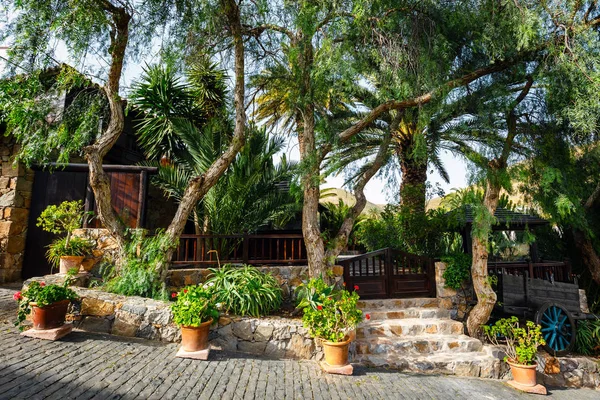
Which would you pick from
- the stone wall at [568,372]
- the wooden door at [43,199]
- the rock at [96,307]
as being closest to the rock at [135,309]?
the rock at [96,307]

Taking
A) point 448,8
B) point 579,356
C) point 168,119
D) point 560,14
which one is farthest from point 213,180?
point 579,356

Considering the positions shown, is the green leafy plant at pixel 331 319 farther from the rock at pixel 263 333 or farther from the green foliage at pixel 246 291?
the green foliage at pixel 246 291

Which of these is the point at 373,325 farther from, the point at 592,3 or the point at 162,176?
the point at 592,3

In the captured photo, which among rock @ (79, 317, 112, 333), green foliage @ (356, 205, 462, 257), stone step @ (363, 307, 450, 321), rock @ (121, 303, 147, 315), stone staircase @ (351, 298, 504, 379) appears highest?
green foliage @ (356, 205, 462, 257)

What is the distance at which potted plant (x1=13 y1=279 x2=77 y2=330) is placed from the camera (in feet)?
13.6

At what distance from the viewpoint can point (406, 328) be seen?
→ 586cm

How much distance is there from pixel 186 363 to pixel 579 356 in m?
7.31

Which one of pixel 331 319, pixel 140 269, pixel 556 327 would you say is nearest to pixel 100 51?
pixel 140 269

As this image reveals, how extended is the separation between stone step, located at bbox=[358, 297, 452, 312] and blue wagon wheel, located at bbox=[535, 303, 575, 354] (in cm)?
172

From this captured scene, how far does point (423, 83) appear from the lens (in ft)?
18.8

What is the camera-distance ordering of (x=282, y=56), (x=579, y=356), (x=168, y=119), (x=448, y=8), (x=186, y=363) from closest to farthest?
(x=186, y=363)
(x=448, y=8)
(x=579, y=356)
(x=282, y=56)
(x=168, y=119)

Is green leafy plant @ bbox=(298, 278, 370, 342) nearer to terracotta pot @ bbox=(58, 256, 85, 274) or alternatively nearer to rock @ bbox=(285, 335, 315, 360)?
rock @ bbox=(285, 335, 315, 360)

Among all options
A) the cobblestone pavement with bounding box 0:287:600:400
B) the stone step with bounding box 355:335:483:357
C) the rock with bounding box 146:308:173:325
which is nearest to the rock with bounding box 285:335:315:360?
the cobblestone pavement with bounding box 0:287:600:400

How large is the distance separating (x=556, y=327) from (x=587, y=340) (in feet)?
3.32
